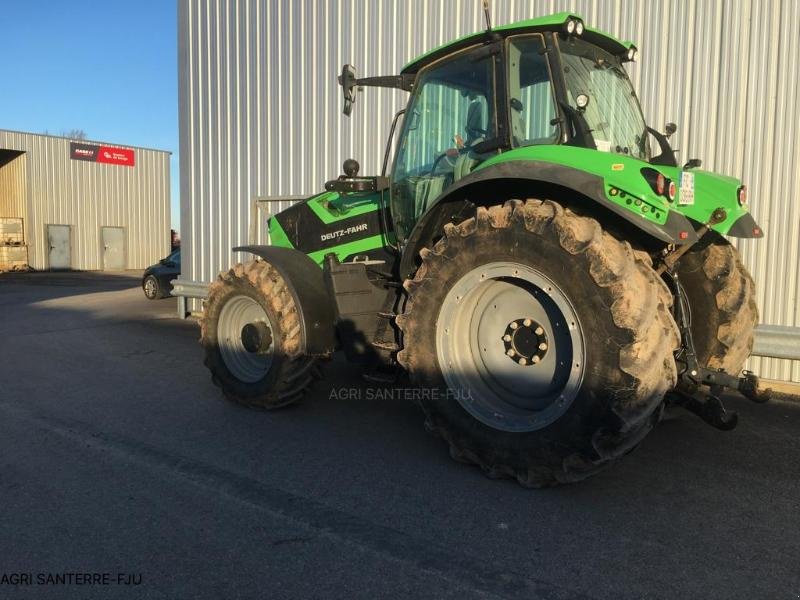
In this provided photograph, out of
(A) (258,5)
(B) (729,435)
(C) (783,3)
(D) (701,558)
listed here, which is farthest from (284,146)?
(D) (701,558)

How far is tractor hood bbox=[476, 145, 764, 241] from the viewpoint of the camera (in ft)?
10.6

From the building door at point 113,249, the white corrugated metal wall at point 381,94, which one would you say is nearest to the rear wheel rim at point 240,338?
the white corrugated metal wall at point 381,94

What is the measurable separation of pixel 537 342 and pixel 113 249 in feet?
96.9

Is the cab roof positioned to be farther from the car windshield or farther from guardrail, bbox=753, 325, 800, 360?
guardrail, bbox=753, 325, 800, 360

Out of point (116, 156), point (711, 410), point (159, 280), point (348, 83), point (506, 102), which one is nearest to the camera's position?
point (711, 410)

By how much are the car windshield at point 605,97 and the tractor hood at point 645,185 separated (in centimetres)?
41

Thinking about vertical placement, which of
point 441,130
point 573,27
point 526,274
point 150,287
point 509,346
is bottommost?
point 150,287

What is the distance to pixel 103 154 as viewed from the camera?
94.5 feet

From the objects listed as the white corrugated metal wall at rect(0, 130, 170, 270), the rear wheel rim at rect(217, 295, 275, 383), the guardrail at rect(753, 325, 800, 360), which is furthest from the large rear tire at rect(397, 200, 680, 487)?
the white corrugated metal wall at rect(0, 130, 170, 270)

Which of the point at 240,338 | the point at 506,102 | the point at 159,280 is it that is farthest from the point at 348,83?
the point at 159,280

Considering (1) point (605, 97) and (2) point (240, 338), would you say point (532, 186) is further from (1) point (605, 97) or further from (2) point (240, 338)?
(2) point (240, 338)

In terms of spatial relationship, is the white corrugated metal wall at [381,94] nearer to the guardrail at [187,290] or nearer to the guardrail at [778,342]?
the guardrail at [187,290]

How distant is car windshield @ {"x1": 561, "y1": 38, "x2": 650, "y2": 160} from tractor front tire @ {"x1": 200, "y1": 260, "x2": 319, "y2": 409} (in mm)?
2497

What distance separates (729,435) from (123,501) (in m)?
4.19
